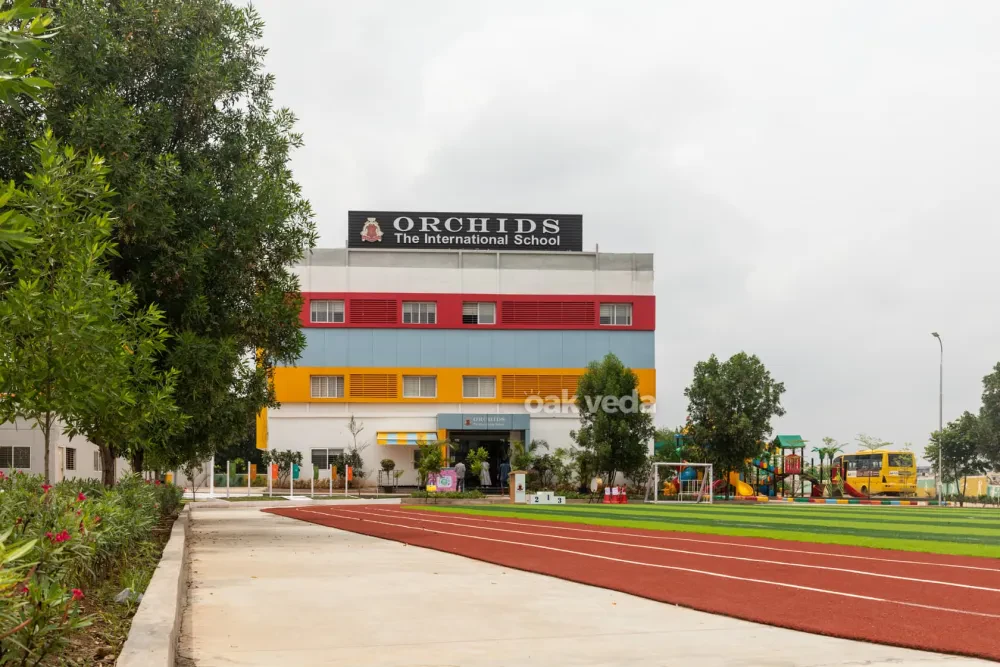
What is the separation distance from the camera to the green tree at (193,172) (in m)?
19.1

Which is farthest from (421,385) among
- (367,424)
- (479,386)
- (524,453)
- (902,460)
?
(902,460)

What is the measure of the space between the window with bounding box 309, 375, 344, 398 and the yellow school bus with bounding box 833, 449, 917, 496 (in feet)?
103

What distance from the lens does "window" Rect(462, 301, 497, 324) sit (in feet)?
214

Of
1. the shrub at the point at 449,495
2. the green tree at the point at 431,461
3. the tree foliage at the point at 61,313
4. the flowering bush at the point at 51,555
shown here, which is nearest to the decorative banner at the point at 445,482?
the shrub at the point at 449,495

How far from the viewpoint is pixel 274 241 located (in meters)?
22.6

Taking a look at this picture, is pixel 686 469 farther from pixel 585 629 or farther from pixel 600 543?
pixel 585 629

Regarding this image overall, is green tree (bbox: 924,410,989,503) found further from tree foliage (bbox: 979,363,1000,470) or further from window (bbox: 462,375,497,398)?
window (bbox: 462,375,497,398)

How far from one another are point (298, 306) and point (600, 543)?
30.0ft

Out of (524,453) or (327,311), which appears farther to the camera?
(327,311)

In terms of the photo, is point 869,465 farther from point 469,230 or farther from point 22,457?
point 22,457

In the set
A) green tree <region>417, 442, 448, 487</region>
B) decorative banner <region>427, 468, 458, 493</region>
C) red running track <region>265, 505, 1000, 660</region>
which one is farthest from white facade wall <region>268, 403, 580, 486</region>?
red running track <region>265, 505, 1000, 660</region>

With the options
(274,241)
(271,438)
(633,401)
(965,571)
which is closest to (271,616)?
(965,571)

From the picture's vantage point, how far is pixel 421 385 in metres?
64.7

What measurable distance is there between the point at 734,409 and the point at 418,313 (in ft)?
64.5
